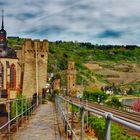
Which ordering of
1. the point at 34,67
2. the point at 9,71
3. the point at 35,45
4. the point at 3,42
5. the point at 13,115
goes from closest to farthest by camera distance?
the point at 13,115 < the point at 34,67 < the point at 35,45 < the point at 9,71 < the point at 3,42

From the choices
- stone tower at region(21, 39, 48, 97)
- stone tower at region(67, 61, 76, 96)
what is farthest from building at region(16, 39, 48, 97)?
stone tower at region(67, 61, 76, 96)

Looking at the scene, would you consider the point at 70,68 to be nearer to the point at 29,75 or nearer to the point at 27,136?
the point at 29,75

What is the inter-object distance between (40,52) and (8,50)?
18997 millimetres

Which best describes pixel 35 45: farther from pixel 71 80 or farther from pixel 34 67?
pixel 71 80

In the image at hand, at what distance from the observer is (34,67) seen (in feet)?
250

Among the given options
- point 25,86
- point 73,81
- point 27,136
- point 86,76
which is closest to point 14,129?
point 27,136

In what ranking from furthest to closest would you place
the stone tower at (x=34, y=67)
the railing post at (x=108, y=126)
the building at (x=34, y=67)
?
the stone tower at (x=34, y=67), the building at (x=34, y=67), the railing post at (x=108, y=126)

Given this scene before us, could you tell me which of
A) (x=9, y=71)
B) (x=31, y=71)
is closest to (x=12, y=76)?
(x=9, y=71)


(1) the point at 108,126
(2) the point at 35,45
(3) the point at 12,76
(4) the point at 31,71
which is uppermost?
(2) the point at 35,45

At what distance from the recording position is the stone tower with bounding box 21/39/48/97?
245 ft

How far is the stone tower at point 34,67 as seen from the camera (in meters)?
74.6

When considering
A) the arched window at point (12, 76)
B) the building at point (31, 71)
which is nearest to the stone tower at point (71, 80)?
the arched window at point (12, 76)

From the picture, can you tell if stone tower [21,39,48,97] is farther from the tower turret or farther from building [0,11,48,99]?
the tower turret

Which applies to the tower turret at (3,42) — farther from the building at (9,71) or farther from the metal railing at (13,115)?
the metal railing at (13,115)
